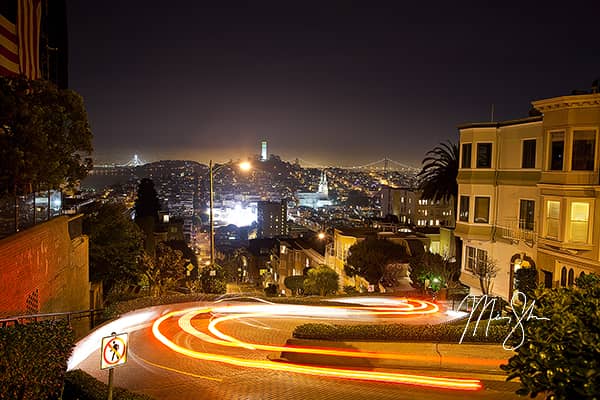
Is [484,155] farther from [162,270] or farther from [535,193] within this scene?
[162,270]

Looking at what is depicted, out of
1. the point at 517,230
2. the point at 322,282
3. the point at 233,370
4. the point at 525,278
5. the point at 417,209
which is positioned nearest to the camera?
the point at 233,370

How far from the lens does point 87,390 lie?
32.8ft

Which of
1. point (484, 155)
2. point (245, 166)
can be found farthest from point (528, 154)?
point (245, 166)

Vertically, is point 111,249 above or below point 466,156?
below

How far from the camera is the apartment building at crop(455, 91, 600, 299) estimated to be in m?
21.3

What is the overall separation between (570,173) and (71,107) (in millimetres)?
19610

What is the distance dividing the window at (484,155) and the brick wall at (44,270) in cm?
2016

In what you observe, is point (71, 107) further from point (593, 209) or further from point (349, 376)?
point (593, 209)

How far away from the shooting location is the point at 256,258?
308ft

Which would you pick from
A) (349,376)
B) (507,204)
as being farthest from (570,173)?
(349,376)

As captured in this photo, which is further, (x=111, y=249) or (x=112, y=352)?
(x=111, y=249)

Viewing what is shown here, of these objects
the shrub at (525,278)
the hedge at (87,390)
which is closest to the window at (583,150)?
the shrub at (525,278)

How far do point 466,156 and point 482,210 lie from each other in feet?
9.98

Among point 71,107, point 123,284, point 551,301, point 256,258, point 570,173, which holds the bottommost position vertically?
point 256,258
